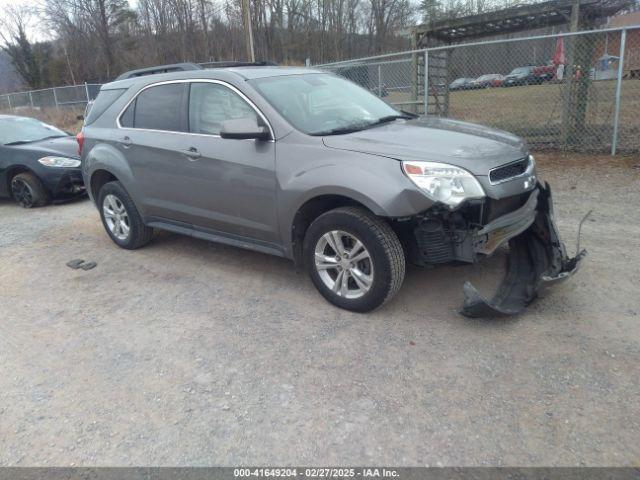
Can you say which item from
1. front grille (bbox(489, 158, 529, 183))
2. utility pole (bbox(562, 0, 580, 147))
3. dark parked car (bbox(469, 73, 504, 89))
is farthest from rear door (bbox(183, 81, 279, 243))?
dark parked car (bbox(469, 73, 504, 89))

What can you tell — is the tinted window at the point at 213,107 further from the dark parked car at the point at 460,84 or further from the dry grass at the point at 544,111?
the dark parked car at the point at 460,84

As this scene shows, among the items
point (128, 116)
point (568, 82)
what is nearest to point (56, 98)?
point (128, 116)

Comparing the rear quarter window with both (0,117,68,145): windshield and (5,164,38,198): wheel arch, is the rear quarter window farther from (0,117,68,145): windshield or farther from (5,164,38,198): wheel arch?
(0,117,68,145): windshield

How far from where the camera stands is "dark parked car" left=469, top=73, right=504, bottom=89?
10.1 meters

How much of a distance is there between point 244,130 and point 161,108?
144 cm

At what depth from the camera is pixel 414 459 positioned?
2396mm

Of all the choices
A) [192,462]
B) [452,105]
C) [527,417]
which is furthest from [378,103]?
[452,105]

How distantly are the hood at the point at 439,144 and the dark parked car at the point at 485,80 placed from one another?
6.57 meters

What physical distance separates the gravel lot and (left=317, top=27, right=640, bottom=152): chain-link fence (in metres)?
4.31

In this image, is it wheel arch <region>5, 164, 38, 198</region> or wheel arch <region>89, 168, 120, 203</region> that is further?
wheel arch <region>5, 164, 38, 198</region>

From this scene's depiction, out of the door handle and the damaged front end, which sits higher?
the door handle

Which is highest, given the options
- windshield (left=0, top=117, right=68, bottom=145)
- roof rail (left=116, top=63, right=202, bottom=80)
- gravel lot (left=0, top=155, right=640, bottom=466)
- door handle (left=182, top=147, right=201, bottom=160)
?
roof rail (left=116, top=63, right=202, bottom=80)

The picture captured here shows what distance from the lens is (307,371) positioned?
124 inches

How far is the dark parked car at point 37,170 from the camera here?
25.8 ft
